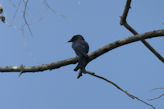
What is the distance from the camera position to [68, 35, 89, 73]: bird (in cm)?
398

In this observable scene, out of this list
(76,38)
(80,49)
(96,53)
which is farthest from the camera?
(76,38)

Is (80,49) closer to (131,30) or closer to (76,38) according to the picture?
(76,38)

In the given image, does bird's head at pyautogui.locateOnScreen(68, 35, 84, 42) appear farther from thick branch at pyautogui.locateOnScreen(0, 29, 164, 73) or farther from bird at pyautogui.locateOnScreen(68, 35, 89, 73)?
thick branch at pyautogui.locateOnScreen(0, 29, 164, 73)

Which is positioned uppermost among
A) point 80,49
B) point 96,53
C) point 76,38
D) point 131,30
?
point 131,30

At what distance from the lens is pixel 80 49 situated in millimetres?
6203

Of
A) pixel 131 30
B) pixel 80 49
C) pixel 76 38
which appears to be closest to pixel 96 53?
pixel 131 30

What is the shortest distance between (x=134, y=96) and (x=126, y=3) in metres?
1.48

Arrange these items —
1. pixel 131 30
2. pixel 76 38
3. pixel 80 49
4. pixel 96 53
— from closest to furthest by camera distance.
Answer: pixel 96 53
pixel 131 30
pixel 80 49
pixel 76 38

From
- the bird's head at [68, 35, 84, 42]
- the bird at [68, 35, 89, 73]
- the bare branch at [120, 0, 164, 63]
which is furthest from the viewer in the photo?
the bird's head at [68, 35, 84, 42]

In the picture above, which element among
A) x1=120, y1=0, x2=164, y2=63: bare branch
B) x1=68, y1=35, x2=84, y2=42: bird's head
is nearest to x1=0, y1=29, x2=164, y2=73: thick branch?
x1=120, y1=0, x2=164, y2=63: bare branch

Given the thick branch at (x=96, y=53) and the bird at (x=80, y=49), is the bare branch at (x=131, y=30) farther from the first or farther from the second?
the thick branch at (x=96, y=53)

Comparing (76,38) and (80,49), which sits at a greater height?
(76,38)

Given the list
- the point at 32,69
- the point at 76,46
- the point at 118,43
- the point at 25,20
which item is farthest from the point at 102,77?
the point at 76,46

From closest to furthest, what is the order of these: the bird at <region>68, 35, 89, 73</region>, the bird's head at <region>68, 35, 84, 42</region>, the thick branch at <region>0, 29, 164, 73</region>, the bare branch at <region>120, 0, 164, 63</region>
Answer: the thick branch at <region>0, 29, 164, 73</region> < the bird at <region>68, 35, 89, 73</region> < the bare branch at <region>120, 0, 164, 63</region> < the bird's head at <region>68, 35, 84, 42</region>
